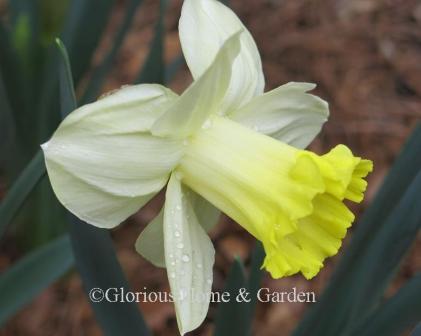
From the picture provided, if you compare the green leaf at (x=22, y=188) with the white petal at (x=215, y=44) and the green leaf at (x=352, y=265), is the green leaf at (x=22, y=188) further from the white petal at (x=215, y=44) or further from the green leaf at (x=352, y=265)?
the green leaf at (x=352, y=265)

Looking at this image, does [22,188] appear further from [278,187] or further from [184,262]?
[278,187]

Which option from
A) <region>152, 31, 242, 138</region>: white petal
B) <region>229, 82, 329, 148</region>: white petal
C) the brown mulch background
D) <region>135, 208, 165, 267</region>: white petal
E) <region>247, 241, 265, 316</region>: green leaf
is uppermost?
<region>152, 31, 242, 138</region>: white petal

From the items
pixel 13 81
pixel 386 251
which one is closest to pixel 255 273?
pixel 386 251

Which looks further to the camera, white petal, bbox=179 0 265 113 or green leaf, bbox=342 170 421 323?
green leaf, bbox=342 170 421 323

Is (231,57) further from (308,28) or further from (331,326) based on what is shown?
(308,28)

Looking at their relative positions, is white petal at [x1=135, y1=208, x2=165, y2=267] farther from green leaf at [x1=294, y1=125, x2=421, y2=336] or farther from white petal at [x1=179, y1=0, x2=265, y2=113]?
green leaf at [x1=294, y1=125, x2=421, y2=336]

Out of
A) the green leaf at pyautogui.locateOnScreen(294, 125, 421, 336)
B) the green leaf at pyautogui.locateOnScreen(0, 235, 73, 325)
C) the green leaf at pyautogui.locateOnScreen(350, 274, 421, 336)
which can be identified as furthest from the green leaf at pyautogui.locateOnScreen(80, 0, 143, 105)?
the green leaf at pyautogui.locateOnScreen(350, 274, 421, 336)

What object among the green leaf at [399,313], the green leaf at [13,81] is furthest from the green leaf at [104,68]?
the green leaf at [399,313]
